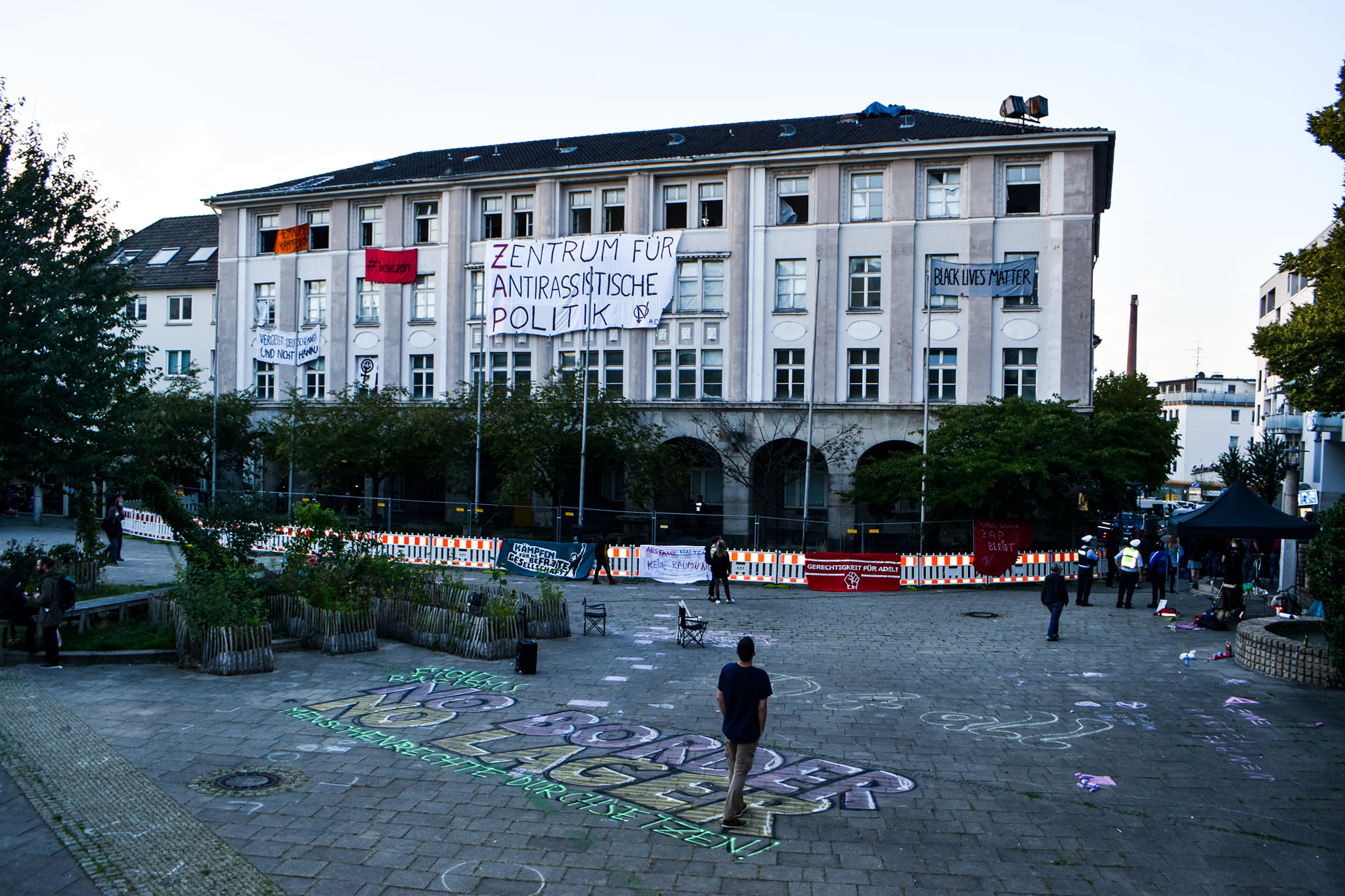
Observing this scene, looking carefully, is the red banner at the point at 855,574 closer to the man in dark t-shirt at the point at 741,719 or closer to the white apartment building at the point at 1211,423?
the man in dark t-shirt at the point at 741,719

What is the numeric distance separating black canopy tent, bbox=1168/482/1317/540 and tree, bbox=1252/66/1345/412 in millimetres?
5425

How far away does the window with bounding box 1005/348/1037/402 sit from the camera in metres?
38.2

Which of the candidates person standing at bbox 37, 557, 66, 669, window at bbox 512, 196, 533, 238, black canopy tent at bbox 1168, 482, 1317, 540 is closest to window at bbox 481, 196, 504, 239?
window at bbox 512, 196, 533, 238

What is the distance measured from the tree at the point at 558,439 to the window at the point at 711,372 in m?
3.75

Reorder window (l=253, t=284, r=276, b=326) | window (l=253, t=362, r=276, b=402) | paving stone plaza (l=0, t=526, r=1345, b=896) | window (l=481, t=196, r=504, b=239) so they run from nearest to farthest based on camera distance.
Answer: paving stone plaza (l=0, t=526, r=1345, b=896)
window (l=481, t=196, r=504, b=239)
window (l=253, t=362, r=276, b=402)
window (l=253, t=284, r=276, b=326)

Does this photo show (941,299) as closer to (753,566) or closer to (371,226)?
(753,566)

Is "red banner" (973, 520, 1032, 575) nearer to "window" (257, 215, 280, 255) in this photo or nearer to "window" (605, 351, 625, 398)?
"window" (605, 351, 625, 398)

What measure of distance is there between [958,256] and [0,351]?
32.3 m

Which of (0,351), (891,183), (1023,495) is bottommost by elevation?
(1023,495)

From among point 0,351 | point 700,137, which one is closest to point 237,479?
point 700,137

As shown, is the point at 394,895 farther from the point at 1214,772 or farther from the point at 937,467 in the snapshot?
the point at 937,467

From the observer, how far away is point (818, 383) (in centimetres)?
4028

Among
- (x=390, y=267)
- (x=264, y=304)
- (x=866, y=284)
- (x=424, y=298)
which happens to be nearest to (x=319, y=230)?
(x=264, y=304)

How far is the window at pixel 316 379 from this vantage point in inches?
1869
